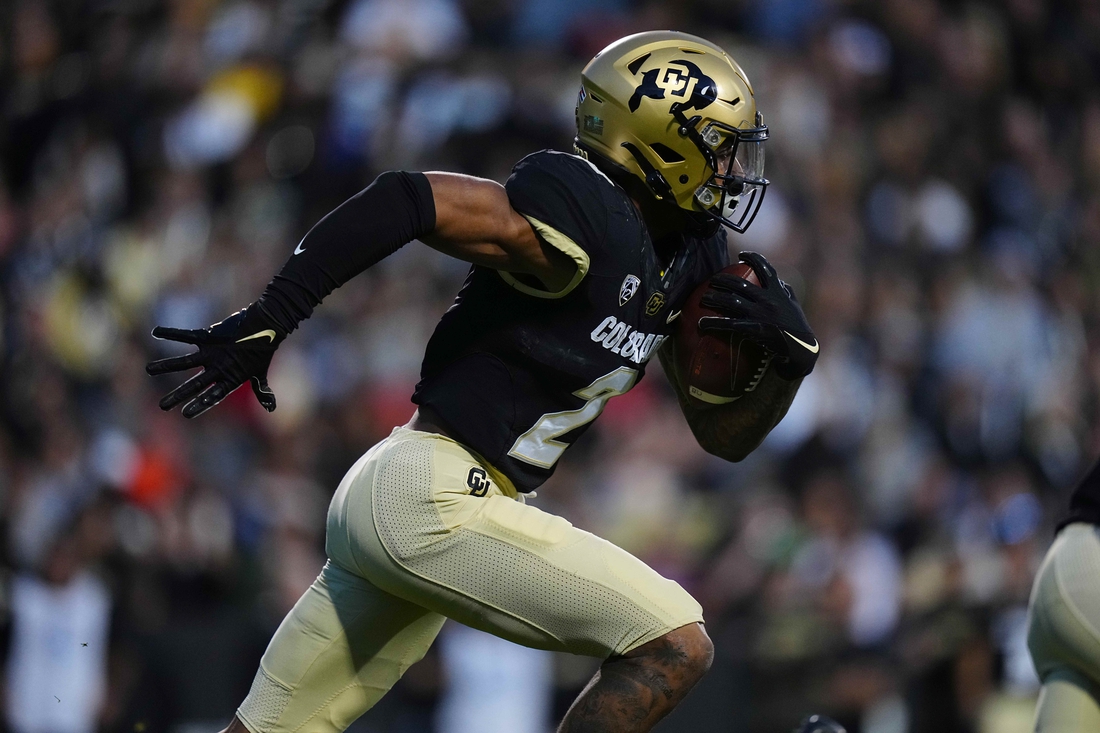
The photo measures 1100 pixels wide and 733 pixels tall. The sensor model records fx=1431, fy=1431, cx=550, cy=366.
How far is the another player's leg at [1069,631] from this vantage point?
3.51 m

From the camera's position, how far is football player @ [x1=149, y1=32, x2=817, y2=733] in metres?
2.86

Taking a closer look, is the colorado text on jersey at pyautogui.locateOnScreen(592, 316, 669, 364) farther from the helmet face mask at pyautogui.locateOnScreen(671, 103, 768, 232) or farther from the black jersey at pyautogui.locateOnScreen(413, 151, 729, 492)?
the helmet face mask at pyautogui.locateOnScreen(671, 103, 768, 232)

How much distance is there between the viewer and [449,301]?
747 cm

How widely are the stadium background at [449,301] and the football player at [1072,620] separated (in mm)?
2178

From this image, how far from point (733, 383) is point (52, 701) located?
3.69 m

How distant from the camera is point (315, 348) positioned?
7387 millimetres

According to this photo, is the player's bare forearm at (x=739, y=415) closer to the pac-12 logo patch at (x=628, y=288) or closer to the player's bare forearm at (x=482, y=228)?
the pac-12 logo patch at (x=628, y=288)

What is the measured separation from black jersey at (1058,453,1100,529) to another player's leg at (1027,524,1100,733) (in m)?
0.02

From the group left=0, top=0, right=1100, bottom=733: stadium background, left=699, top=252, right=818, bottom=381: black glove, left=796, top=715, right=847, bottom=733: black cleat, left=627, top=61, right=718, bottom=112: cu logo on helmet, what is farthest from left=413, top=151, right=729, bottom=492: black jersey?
left=0, top=0, right=1100, bottom=733: stadium background

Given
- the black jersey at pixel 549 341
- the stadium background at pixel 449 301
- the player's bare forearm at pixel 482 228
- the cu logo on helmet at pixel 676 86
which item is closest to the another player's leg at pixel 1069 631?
the black jersey at pixel 549 341

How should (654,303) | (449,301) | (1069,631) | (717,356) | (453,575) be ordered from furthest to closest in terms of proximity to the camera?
(449,301)
(1069,631)
(717,356)
(654,303)
(453,575)

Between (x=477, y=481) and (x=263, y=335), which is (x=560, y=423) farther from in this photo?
(x=263, y=335)

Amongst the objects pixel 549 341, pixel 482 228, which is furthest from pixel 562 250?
pixel 549 341

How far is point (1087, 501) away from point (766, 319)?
1031mm
